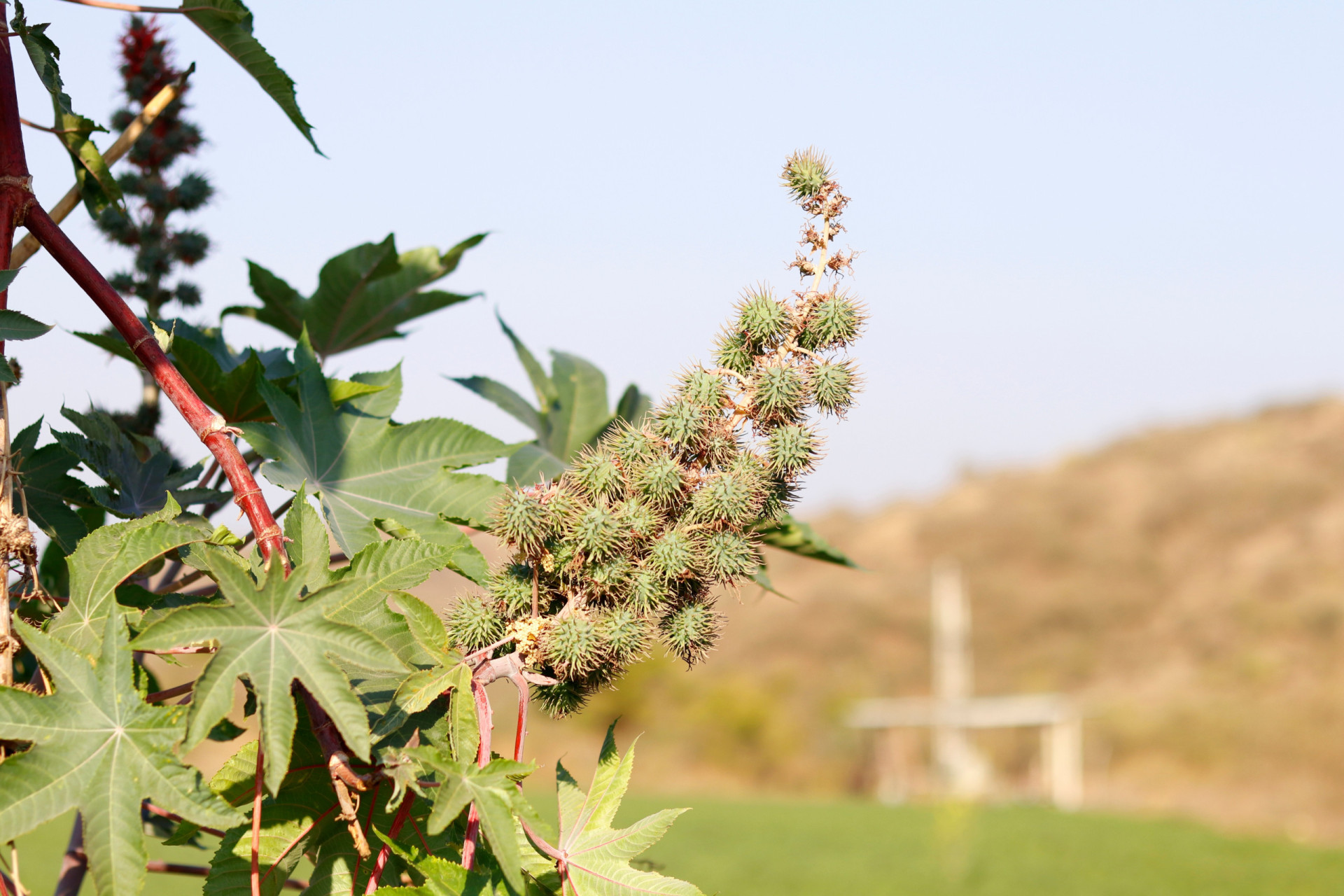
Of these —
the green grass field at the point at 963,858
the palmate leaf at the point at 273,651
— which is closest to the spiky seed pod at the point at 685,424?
the palmate leaf at the point at 273,651

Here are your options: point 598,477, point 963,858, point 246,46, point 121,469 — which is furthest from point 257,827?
point 963,858

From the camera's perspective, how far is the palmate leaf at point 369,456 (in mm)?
1558

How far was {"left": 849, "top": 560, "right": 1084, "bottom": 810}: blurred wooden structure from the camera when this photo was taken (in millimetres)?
32625

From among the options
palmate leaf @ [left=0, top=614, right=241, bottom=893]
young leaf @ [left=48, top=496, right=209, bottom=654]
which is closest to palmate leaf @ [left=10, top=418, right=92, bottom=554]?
young leaf @ [left=48, top=496, right=209, bottom=654]

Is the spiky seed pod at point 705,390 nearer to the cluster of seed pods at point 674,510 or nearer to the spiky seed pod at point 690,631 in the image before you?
the cluster of seed pods at point 674,510

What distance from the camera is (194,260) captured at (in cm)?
237

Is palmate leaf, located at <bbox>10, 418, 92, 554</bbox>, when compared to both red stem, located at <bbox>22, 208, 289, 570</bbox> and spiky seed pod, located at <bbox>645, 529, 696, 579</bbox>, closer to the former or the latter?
red stem, located at <bbox>22, 208, 289, 570</bbox>

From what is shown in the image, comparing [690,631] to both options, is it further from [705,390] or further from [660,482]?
[705,390]

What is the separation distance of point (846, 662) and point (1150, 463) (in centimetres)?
1989

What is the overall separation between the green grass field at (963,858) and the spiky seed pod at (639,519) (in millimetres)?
14945

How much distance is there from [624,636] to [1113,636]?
42691 mm

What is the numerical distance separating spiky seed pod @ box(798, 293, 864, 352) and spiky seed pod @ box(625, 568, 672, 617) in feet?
1.12

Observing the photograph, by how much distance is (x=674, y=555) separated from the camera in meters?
1.19

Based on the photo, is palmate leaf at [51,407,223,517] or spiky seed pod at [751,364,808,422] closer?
spiky seed pod at [751,364,808,422]
